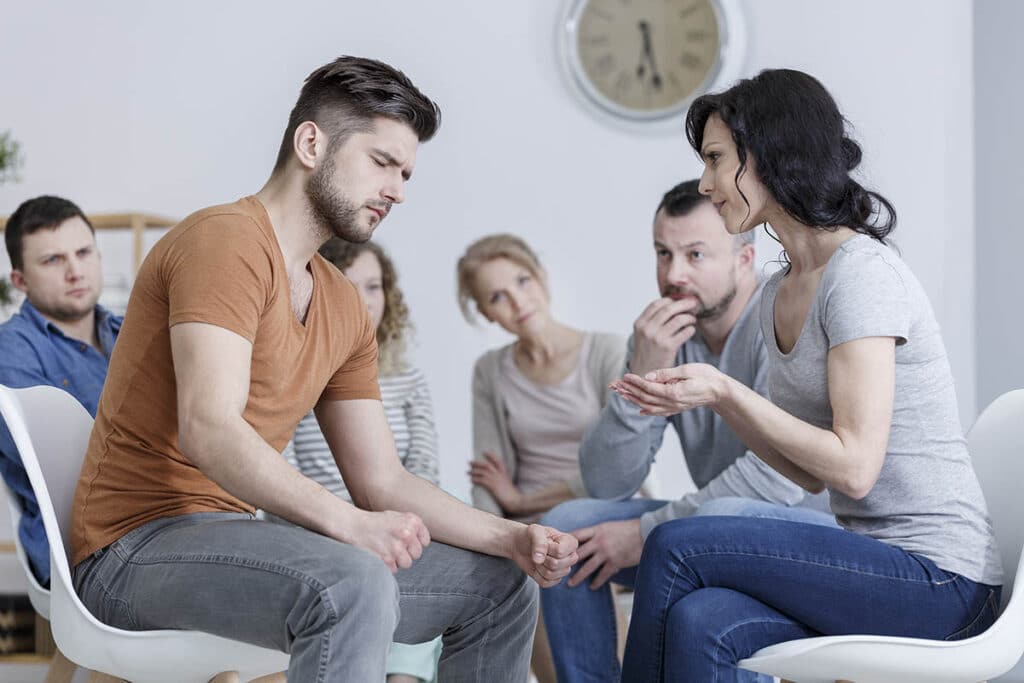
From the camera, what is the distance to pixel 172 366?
1406mm

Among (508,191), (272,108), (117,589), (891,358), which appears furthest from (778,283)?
(272,108)

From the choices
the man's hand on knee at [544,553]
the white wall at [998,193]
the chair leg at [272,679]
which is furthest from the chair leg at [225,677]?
the white wall at [998,193]

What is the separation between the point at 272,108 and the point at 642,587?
2.50 m

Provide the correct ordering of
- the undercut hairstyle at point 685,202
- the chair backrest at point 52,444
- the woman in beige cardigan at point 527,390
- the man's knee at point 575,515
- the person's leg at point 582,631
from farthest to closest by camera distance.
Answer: the woman in beige cardigan at point 527,390 → the undercut hairstyle at point 685,202 → the man's knee at point 575,515 → the person's leg at point 582,631 → the chair backrest at point 52,444

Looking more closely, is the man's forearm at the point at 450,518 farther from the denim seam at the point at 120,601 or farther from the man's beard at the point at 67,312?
the man's beard at the point at 67,312

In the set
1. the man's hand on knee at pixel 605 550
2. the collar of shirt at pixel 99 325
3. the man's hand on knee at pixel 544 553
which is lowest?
the man's hand on knee at pixel 605 550

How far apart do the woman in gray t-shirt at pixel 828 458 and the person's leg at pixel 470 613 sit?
18 centimetres

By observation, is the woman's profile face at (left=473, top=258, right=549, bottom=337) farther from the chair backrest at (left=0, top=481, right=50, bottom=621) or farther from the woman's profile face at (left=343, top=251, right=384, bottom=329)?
the chair backrest at (left=0, top=481, right=50, bottom=621)

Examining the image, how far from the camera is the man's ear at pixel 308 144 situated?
151 cm

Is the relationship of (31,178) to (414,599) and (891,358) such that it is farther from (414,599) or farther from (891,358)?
(891,358)

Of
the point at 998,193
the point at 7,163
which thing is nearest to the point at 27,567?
the point at 7,163

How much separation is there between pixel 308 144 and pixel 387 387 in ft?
3.62

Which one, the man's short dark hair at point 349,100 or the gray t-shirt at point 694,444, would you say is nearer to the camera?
the man's short dark hair at point 349,100

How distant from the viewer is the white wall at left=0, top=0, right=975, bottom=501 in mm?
3227
